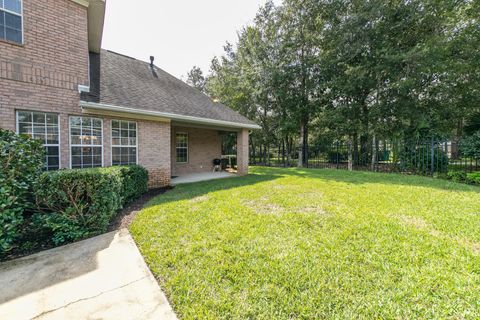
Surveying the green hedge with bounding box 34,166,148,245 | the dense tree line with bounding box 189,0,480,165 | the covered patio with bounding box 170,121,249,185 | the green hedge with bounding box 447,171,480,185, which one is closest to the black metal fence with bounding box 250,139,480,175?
the dense tree line with bounding box 189,0,480,165

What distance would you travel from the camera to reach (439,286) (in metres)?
2.27

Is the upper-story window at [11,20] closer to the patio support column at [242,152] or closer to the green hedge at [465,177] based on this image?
the patio support column at [242,152]

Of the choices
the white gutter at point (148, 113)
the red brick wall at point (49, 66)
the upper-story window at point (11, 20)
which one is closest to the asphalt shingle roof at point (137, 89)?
the white gutter at point (148, 113)

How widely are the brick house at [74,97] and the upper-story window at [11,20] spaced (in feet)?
0.06

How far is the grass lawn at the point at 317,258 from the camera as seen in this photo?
6.81 feet

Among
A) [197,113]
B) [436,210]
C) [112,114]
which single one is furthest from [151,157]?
[436,210]

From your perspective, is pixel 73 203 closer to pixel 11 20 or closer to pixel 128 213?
pixel 128 213

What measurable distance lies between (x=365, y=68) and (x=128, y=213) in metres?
15.4

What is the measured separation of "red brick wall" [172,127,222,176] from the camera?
12.3 metres

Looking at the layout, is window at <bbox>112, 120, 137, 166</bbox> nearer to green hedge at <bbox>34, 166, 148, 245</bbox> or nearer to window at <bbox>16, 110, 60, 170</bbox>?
window at <bbox>16, 110, 60, 170</bbox>

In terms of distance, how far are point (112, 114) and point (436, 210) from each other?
375 inches

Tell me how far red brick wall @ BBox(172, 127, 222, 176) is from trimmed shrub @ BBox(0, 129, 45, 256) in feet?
27.7

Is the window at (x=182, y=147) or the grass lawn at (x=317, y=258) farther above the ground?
the window at (x=182, y=147)

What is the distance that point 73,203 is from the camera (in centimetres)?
373
